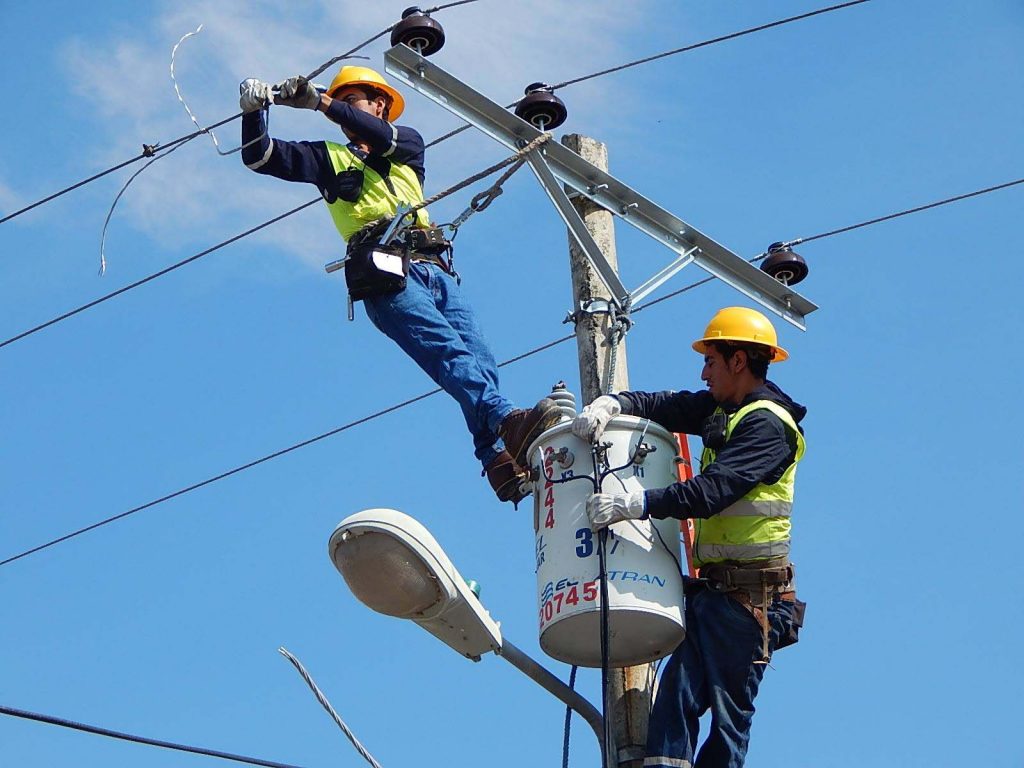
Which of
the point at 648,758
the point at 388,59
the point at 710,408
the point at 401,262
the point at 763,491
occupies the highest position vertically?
the point at 388,59

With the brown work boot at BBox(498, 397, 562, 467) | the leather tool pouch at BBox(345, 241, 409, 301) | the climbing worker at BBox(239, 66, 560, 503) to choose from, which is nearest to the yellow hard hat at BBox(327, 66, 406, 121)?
the climbing worker at BBox(239, 66, 560, 503)

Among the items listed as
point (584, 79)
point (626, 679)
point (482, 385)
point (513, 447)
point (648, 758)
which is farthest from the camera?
point (584, 79)

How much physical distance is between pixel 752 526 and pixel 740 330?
751mm

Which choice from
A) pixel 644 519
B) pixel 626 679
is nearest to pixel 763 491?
pixel 644 519

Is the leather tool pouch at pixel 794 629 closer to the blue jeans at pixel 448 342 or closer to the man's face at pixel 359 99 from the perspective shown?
the blue jeans at pixel 448 342

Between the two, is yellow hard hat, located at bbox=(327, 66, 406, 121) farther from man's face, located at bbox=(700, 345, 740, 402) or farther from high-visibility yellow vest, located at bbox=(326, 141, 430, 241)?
man's face, located at bbox=(700, 345, 740, 402)

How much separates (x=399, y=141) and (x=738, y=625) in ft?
8.98

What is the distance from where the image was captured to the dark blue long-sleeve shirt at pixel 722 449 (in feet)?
18.5

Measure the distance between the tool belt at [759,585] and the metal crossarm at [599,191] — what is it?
138cm

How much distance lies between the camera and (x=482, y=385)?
707 centimetres

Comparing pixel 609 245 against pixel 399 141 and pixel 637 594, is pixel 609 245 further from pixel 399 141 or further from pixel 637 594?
pixel 637 594

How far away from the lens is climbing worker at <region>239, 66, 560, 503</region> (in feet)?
22.9

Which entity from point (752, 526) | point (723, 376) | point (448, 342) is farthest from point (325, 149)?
point (752, 526)

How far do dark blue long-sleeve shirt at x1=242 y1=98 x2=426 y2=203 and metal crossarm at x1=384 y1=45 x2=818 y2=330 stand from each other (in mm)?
389
